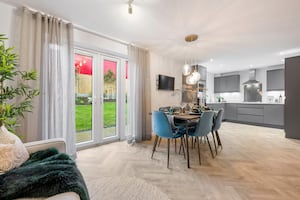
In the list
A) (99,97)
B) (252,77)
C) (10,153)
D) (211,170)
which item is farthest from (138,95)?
(252,77)

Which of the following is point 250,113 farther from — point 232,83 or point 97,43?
point 97,43

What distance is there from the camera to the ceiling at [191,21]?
2.12 metres

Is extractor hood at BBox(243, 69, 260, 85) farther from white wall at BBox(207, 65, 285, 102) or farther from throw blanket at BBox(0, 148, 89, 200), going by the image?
throw blanket at BBox(0, 148, 89, 200)

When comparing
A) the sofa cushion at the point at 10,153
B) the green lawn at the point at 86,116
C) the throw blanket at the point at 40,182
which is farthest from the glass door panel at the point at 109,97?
the throw blanket at the point at 40,182

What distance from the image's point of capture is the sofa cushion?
1.13m

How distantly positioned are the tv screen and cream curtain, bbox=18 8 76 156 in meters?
2.51

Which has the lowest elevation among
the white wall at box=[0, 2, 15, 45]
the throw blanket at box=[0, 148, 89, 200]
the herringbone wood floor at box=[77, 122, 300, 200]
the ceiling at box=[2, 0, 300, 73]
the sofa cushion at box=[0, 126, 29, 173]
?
the herringbone wood floor at box=[77, 122, 300, 200]

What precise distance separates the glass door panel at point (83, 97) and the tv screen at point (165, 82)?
1.97m

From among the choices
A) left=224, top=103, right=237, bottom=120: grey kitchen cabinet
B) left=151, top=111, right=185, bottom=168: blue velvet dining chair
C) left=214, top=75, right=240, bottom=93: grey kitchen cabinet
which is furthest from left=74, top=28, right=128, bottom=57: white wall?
left=214, top=75, right=240, bottom=93: grey kitchen cabinet

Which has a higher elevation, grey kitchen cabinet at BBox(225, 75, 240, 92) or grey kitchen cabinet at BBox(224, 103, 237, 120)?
grey kitchen cabinet at BBox(225, 75, 240, 92)

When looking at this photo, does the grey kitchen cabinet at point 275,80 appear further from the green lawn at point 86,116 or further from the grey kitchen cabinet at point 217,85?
the green lawn at point 86,116

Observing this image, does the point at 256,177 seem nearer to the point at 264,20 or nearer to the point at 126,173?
the point at 126,173

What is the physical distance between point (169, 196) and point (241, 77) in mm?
6976

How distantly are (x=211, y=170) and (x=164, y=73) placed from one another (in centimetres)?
316
